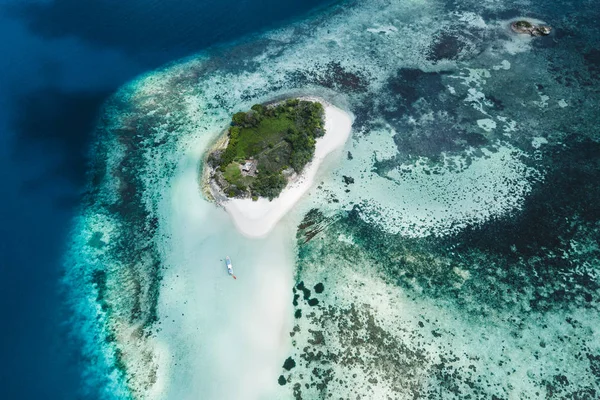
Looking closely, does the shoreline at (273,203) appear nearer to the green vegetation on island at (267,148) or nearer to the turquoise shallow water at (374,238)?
the green vegetation on island at (267,148)

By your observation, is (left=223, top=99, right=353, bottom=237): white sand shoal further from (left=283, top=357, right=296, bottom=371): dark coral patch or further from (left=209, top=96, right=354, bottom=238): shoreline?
(left=283, top=357, right=296, bottom=371): dark coral patch

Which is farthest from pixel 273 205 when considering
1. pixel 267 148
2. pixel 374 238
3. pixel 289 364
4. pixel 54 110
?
pixel 54 110

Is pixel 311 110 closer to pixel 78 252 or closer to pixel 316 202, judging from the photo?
pixel 316 202

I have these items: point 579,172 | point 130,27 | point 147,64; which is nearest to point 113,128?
point 147,64

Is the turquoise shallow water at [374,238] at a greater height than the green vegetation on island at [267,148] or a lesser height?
lesser

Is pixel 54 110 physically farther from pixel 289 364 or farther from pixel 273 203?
pixel 289 364

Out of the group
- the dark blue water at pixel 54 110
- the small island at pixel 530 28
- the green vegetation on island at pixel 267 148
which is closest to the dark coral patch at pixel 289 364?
the dark blue water at pixel 54 110
